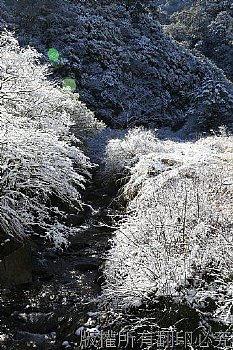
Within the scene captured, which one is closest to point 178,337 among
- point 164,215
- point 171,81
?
point 164,215

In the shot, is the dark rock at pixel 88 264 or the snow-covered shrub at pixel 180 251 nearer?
the snow-covered shrub at pixel 180 251

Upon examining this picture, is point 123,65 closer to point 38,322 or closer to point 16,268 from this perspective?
point 16,268

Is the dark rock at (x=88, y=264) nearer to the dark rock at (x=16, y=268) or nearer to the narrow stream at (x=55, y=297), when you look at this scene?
the narrow stream at (x=55, y=297)

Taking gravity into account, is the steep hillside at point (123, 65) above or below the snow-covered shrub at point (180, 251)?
above

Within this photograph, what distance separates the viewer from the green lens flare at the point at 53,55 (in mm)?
24575

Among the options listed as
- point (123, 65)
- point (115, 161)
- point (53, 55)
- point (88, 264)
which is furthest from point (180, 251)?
point (123, 65)

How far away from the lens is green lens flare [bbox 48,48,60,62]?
24.6 metres

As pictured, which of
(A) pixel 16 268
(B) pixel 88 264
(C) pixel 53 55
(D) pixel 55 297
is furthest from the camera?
(C) pixel 53 55

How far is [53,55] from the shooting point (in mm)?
24938

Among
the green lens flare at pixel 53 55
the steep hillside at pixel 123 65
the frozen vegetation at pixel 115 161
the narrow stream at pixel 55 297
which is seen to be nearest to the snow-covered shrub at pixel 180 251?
the frozen vegetation at pixel 115 161

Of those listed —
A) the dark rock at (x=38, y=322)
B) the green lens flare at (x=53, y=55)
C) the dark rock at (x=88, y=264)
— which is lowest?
the dark rock at (x=38, y=322)

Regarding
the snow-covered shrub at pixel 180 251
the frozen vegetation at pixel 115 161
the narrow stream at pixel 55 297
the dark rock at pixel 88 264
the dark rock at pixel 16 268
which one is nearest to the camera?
the snow-covered shrub at pixel 180 251

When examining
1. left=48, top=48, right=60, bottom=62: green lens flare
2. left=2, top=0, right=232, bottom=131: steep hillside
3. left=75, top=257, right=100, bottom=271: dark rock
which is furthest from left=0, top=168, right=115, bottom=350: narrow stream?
left=48, top=48, right=60, bottom=62: green lens flare

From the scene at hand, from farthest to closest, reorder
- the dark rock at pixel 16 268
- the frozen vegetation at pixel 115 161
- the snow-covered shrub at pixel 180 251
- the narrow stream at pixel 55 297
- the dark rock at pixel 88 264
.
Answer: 1. the dark rock at pixel 88 264
2. the dark rock at pixel 16 268
3. the narrow stream at pixel 55 297
4. the frozen vegetation at pixel 115 161
5. the snow-covered shrub at pixel 180 251
